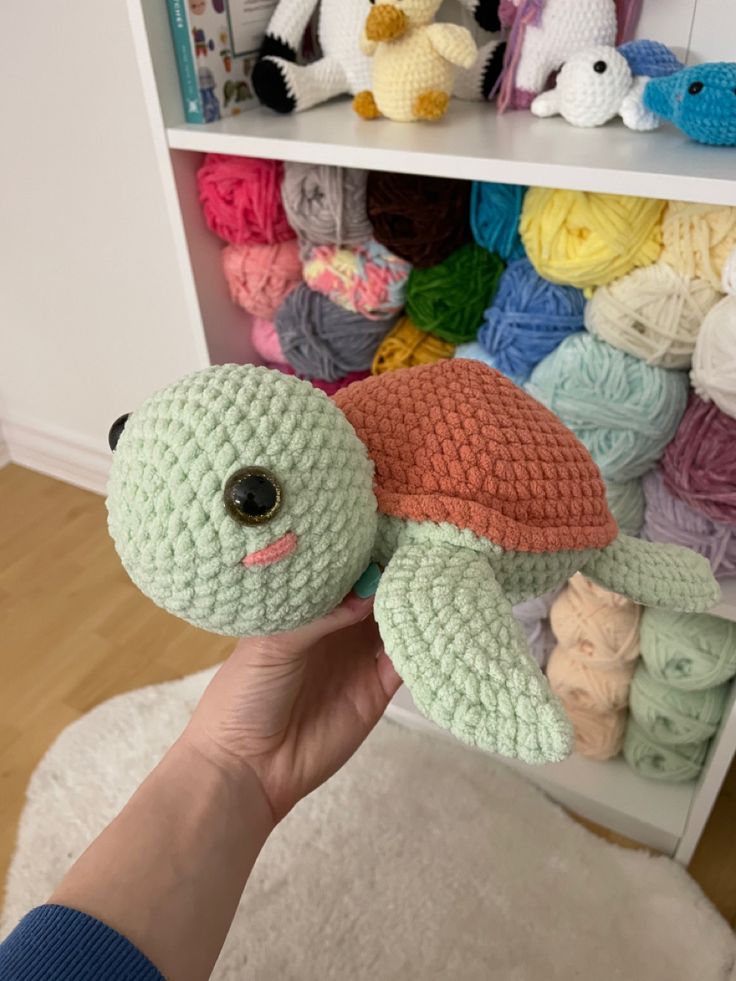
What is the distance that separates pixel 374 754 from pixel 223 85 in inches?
36.9

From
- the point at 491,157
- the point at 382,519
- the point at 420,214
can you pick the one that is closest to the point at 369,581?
the point at 382,519

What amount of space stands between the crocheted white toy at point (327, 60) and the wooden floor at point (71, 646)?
2.96 ft

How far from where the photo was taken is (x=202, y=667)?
1362 mm

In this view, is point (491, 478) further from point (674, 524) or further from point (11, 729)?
point (11, 729)

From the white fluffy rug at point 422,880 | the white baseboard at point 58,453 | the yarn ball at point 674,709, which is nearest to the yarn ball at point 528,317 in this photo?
the yarn ball at point 674,709

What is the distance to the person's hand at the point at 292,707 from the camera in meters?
0.65

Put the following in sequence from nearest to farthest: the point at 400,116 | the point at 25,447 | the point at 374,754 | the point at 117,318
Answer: the point at 400,116 → the point at 374,754 → the point at 117,318 → the point at 25,447

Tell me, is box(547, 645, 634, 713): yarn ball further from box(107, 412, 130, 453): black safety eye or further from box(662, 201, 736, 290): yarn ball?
box(107, 412, 130, 453): black safety eye

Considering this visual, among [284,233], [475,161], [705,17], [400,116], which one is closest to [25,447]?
[284,233]

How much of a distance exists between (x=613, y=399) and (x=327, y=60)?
510mm

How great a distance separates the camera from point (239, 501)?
1.27 feet

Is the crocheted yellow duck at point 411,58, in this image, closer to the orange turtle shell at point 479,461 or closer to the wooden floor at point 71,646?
the orange turtle shell at point 479,461

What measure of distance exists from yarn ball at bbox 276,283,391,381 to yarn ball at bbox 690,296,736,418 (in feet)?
1.29

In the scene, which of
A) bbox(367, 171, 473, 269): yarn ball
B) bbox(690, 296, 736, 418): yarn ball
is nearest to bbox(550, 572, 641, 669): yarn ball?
bbox(690, 296, 736, 418): yarn ball
